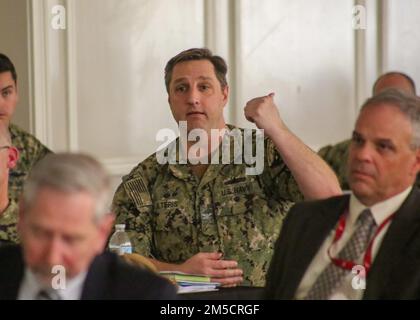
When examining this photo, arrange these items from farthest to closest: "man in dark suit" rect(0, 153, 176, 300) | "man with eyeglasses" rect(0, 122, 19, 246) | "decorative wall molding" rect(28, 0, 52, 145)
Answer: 1. "decorative wall molding" rect(28, 0, 52, 145)
2. "man with eyeglasses" rect(0, 122, 19, 246)
3. "man in dark suit" rect(0, 153, 176, 300)

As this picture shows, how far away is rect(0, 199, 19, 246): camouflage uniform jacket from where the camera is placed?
3.83 m

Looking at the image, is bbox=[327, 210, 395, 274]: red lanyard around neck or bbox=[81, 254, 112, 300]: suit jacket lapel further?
bbox=[327, 210, 395, 274]: red lanyard around neck

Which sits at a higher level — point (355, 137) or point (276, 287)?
point (355, 137)

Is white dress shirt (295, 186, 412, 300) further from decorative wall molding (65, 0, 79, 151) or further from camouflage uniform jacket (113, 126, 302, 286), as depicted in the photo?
decorative wall molding (65, 0, 79, 151)

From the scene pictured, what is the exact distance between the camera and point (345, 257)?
2.81m

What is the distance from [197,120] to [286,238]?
133 cm

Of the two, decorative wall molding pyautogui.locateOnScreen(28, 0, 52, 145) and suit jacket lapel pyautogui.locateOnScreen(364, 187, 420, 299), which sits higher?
decorative wall molding pyautogui.locateOnScreen(28, 0, 52, 145)

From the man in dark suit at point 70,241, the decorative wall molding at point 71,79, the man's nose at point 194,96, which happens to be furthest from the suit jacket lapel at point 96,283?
the decorative wall molding at point 71,79

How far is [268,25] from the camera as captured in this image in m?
6.51

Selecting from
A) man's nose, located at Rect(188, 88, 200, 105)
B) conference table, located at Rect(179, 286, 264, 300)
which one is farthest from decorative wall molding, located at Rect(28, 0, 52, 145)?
conference table, located at Rect(179, 286, 264, 300)

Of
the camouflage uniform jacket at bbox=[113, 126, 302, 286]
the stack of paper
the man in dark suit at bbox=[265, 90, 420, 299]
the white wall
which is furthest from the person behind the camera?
the white wall

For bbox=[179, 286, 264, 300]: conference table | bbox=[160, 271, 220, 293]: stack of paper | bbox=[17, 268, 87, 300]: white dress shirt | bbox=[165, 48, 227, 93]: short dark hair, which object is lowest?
bbox=[179, 286, 264, 300]: conference table

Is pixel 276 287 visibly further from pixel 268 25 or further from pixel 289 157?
pixel 268 25

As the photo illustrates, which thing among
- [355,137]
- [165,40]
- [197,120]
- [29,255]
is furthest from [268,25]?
[29,255]
